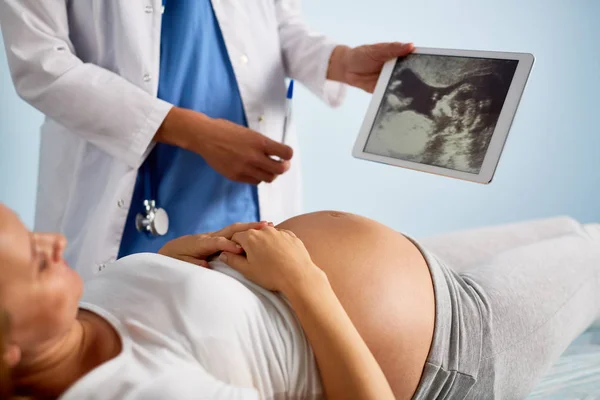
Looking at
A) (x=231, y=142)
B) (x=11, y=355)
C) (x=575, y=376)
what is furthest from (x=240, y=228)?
(x=575, y=376)

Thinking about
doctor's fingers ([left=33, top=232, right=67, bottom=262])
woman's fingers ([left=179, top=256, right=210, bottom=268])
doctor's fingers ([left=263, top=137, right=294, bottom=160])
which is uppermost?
doctor's fingers ([left=263, top=137, right=294, bottom=160])

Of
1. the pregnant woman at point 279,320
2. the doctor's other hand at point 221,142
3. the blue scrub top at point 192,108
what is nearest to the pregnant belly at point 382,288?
the pregnant woman at point 279,320

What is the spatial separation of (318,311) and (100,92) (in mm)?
635

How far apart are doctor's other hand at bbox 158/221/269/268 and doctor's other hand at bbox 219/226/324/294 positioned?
0.05 ft

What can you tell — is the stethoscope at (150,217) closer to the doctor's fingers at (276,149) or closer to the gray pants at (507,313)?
the doctor's fingers at (276,149)

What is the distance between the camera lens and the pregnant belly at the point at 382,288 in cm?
94

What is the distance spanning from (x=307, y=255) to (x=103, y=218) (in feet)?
1.69

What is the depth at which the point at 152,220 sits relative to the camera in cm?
121

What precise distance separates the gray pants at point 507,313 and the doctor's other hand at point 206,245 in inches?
13.1

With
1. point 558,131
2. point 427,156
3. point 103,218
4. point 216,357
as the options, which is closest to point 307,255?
point 216,357

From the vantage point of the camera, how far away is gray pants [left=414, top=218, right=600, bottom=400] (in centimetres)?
100

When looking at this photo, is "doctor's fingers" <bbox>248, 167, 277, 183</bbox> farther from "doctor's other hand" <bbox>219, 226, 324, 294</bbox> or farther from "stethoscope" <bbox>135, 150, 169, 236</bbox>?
"doctor's other hand" <bbox>219, 226, 324, 294</bbox>

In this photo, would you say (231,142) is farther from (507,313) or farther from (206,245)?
(507,313)

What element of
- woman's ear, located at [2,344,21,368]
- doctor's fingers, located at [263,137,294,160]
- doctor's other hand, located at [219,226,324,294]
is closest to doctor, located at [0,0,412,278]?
doctor's fingers, located at [263,137,294,160]
